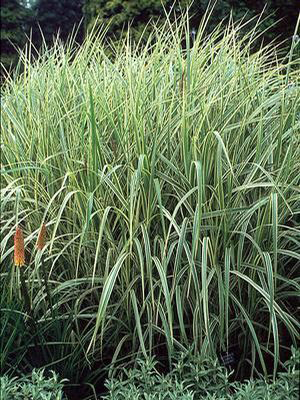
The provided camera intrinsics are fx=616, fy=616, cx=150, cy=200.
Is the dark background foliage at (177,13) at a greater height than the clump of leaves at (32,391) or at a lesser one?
greater

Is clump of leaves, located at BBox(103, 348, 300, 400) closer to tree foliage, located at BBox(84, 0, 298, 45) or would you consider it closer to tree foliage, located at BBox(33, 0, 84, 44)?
tree foliage, located at BBox(84, 0, 298, 45)

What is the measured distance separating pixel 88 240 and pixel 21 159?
0.58 meters

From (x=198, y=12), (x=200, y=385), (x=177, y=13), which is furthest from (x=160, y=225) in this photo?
(x=177, y=13)

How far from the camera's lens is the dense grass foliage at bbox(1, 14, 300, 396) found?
→ 2062 millimetres

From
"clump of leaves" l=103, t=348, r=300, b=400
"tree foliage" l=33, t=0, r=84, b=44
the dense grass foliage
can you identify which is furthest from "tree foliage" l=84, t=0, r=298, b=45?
"tree foliage" l=33, t=0, r=84, b=44

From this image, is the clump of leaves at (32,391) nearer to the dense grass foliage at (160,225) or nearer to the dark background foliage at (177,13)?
the dense grass foliage at (160,225)

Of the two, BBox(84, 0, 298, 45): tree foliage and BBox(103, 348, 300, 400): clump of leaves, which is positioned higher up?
BBox(84, 0, 298, 45): tree foliage

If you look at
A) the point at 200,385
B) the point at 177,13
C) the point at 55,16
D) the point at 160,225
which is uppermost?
the point at 177,13

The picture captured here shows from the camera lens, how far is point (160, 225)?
228 centimetres

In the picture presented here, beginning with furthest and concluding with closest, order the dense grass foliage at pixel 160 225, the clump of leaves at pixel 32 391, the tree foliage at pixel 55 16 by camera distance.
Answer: the tree foliage at pixel 55 16, the dense grass foliage at pixel 160 225, the clump of leaves at pixel 32 391

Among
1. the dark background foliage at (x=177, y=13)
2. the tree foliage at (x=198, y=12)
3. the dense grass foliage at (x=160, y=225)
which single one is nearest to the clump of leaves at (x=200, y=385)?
the dense grass foliage at (x=160, y=225)

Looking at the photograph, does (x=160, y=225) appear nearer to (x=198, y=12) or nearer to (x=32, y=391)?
(x=32, y=391)

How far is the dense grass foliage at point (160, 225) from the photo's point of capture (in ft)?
6.77

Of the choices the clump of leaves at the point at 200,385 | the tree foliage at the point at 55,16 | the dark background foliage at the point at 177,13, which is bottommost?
the tree foliage at the point at 55,16
